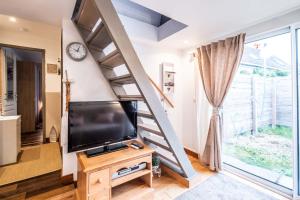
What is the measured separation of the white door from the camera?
3.25 m

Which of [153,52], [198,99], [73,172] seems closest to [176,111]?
[198,99]

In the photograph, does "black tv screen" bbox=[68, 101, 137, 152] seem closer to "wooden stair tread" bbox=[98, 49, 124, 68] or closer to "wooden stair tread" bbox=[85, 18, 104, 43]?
"wooden stair tread" bbox=[98, 49, 124, 68]

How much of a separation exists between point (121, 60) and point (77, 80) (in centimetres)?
80

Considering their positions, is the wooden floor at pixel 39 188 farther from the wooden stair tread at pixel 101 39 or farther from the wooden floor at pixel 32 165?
the wooden stair tread at pixel 101 39

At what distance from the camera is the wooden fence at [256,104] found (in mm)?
2051

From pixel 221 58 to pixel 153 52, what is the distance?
1229mm

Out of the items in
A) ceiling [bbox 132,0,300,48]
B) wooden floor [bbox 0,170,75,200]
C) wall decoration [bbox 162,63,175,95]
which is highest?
ceiling [bbox 132,0,300,48]

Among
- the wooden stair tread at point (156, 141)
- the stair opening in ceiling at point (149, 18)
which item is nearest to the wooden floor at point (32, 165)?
the wooden stair tread at point (156, 141)

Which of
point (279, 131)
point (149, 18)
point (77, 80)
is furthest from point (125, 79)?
point (279, 131)

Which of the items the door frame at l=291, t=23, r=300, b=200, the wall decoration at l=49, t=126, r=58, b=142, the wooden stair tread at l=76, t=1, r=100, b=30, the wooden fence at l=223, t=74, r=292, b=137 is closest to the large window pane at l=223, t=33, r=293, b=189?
the wooden fence at l=223, t=74, r=292, b=137

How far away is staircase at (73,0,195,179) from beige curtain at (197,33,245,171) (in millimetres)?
622

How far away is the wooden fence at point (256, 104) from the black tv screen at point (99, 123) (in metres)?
1.67

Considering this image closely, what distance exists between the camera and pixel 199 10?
1751mm

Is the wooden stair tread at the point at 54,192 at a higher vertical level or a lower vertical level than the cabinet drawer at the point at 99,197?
lower
